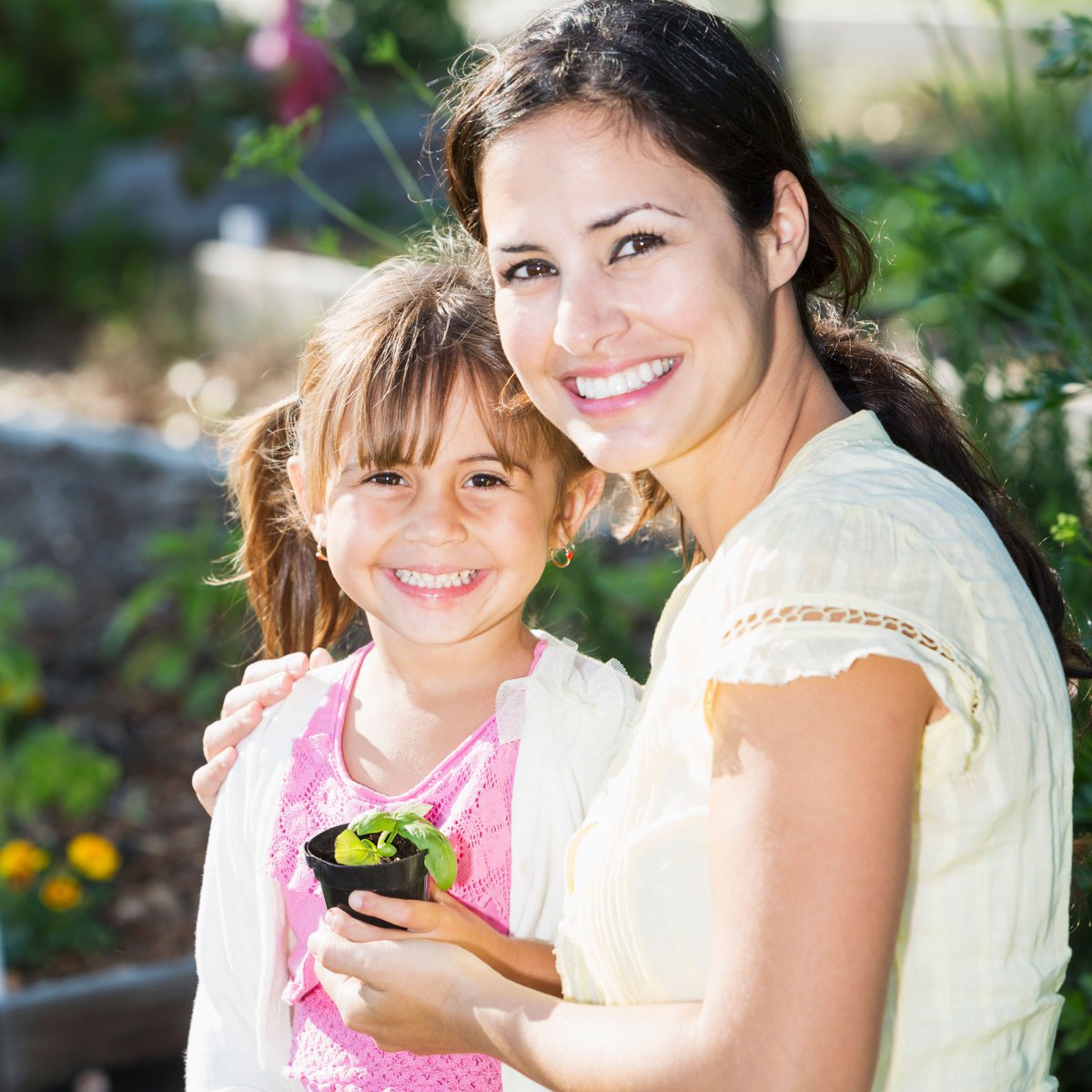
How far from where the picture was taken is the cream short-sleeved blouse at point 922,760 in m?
1.34

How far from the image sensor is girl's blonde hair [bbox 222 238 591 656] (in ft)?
6.58

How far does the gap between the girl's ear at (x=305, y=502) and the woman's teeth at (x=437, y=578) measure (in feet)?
0.51

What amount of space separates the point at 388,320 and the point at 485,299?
0.45 feet

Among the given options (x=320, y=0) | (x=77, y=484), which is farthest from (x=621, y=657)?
(x=320, y=0)

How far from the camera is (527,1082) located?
1708 millimetres

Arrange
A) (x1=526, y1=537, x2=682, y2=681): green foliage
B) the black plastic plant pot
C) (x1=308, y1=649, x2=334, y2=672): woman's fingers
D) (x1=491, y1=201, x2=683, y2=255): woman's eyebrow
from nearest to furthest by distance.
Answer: (x1=491, y1=201, x2=683, y2=255): woman's eyebrow
the black plastic plant pot
(x1=308, y1=649, x2=334, y2=672): woman's fingers
(x1=526, y1=537, x2=682, y2=681): green foliage

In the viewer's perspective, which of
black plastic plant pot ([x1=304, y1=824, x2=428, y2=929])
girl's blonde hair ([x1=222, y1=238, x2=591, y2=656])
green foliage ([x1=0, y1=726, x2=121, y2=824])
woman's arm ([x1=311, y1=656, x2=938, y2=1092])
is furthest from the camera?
green foliage ([x1=0, y1=726, x2=121, y2=824])

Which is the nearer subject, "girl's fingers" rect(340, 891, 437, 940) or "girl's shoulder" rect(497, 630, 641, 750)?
"girl's fingers" rect(340, 891, 437, 940)

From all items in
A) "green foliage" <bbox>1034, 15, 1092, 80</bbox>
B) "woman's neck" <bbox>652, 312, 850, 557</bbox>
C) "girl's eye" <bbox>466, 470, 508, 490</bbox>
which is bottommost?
"girl's eye" <bbox>466, 470, 508, 490</bbox>

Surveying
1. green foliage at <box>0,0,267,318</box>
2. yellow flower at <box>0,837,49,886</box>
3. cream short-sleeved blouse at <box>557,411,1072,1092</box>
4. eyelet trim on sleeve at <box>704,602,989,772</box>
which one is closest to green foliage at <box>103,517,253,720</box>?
yellow flower at <box>0,837,49,886</box>

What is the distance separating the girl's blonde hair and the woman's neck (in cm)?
35

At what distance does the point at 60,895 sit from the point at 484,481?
2.22 metres

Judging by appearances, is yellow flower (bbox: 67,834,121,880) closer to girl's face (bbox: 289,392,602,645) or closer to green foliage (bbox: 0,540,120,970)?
green foliage (bbox: 0,540,120,970)

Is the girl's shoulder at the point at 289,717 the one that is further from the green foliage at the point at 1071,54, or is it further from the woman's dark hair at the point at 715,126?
the green foliage at the point at 1071,54
